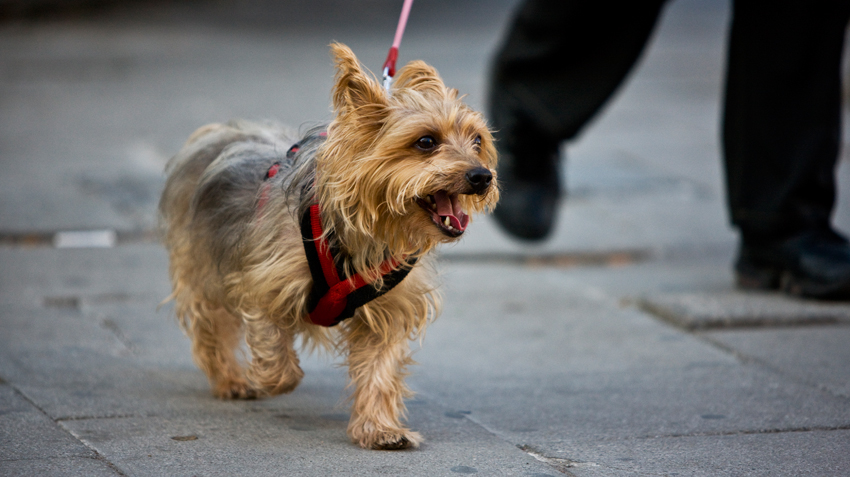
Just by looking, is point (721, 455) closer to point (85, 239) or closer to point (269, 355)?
point (269, 355)

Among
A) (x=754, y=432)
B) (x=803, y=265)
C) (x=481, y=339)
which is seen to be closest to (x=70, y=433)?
(x=481, y=339)

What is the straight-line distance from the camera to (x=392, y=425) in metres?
3.46

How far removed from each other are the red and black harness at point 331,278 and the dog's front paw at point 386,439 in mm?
438

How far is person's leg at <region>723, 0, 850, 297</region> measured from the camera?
17.3ft

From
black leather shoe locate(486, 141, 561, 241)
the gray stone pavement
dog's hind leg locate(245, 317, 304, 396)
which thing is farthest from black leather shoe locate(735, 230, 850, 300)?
dog's hind leg locate(245, 317, 304, 396)

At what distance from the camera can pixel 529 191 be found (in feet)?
21.2

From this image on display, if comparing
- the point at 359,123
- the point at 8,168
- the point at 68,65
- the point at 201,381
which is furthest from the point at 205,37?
the point at 359,123

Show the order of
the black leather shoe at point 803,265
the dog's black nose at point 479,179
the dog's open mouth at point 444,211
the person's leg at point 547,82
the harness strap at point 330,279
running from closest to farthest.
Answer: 1. the dog's black nose at point 479,179
2. the dog's open mouth at point 444,211
3. the harness strap at point 330,279
4. the black leather shoe at point 803,265
5. the person's leg at point 547,82

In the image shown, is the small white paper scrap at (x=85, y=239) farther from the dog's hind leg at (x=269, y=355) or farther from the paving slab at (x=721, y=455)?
the paving slab at (x=721, y=455)

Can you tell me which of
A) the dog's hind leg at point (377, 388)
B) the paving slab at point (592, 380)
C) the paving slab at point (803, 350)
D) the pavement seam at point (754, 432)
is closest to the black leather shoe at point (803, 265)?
the paving slab at point (803, 350)

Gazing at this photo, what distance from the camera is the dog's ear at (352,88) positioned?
312 cm

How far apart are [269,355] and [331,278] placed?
0.42m

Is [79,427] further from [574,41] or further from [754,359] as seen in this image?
[574,41]

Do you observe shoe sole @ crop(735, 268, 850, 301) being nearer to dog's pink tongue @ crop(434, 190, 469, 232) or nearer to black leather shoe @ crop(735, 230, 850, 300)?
black leather shoe @ crop(735, 230, 850, 300)
